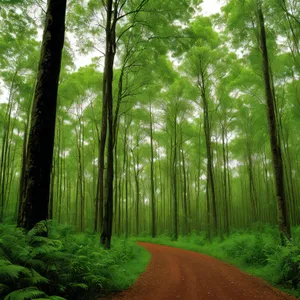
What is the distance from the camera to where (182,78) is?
696 inches

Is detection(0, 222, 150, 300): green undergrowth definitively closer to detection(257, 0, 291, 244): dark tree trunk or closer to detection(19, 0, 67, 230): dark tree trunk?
detection(19, 0, 67, 230): dark tree trunk

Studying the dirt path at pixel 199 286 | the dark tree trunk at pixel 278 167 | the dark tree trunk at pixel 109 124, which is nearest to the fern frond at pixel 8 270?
the dirt path at pixel 199 286

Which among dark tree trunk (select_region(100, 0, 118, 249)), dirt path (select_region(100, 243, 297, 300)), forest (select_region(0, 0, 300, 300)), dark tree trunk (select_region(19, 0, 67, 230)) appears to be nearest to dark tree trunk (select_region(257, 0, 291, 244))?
forest (select_region(0, 0, 300, 300))

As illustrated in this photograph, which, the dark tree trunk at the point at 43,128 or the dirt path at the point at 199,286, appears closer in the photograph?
the dark tree trunk at the point at 43,128

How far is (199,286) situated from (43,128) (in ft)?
17.3

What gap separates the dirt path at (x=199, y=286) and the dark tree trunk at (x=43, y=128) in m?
2.56

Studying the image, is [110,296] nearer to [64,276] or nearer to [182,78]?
[64,276]

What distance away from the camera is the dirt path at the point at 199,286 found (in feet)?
16.8

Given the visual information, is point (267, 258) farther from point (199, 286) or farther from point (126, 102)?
point (126, 102)

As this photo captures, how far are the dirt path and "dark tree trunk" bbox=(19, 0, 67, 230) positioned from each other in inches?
101

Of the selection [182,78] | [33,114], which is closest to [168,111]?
[182,78]

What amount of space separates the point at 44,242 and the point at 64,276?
706 millimetres

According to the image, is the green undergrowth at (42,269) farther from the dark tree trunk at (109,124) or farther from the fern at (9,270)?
the dark tree trunk at (109,124)

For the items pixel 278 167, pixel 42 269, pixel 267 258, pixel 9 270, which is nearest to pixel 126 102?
pixel 278 167
